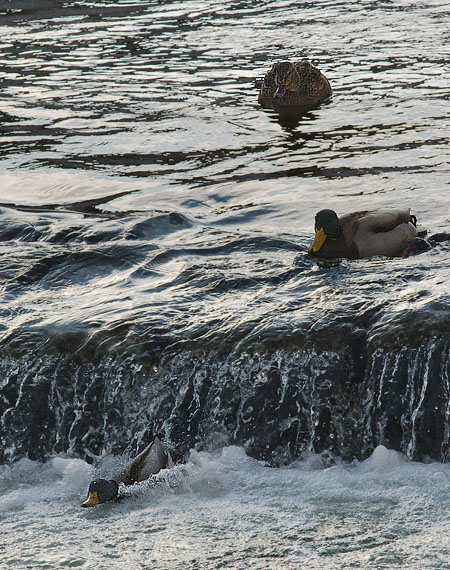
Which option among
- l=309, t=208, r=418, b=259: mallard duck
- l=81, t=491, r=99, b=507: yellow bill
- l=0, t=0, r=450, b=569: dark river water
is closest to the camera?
l=81, t=491, r=99, b=507: yellow bill

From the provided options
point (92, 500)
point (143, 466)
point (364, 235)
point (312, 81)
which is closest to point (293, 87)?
point (312, 81)

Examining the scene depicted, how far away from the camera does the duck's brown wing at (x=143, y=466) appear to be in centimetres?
638

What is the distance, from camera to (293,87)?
15258 millimetres

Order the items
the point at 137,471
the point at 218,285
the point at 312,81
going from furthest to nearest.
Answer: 1. the point at 312,81
2. the point at 218,285
3. the point at 137,471

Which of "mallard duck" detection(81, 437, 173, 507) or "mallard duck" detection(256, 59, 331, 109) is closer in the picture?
"mallard duck" detection(81, 437, 173, 507)

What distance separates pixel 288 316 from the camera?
23.8ft

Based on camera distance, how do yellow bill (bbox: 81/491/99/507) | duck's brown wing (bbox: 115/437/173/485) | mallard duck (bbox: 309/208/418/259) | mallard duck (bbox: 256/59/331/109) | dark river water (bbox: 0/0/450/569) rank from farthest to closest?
mallard duck (bbox: 256/59/331/109), mallard duck (bbox: 309/208/418/259), dark river water (bbox: 0/0/450/569), duck's brown wing (bbox: 115/437/173/485), yellow bill (bbox: 81/491/99/507)

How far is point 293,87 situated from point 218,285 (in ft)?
25.3

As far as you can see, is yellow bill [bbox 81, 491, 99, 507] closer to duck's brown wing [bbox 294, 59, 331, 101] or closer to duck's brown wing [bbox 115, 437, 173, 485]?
duck's brown wing [bbox 115, 437, 173, 485]

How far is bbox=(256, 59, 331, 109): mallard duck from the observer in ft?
50.2

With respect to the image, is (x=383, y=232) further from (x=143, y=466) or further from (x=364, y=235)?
(x=143, y=466)

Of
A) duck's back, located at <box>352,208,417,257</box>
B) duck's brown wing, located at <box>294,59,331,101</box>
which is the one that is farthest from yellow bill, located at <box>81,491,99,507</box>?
duck's brown wing, located at <box>294,59,331,101</box>

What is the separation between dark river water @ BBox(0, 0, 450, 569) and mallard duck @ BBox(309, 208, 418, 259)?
0.46 feet

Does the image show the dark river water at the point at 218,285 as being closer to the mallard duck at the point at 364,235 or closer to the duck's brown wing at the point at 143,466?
the mallard duck at the point at 364,235
